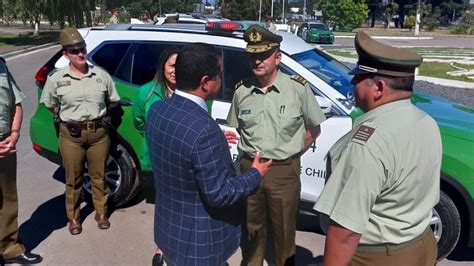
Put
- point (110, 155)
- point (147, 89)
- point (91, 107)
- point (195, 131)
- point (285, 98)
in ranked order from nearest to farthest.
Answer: point (195, 131) → point (285, 98) → point (147, 89) → point (91, 107) → point (110, 155)

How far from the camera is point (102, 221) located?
4.56 m

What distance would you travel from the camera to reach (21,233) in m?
4.40

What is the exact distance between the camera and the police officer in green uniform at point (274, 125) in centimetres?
323

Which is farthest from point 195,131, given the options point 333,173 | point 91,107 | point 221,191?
point 91,107

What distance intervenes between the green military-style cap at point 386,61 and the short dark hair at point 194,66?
675mm

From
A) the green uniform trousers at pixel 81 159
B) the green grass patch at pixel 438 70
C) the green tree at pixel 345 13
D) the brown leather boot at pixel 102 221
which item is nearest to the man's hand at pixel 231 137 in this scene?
the green uniform trousers at pixel 81 159

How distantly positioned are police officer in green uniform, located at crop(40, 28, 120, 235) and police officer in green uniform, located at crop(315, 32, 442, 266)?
2.68 meters

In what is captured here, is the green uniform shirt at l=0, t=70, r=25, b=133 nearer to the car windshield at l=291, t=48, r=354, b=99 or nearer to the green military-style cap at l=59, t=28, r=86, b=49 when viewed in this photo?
the green military-style cap at l=59, t=28, r=86, b=49

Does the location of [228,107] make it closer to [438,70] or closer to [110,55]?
[110,55]

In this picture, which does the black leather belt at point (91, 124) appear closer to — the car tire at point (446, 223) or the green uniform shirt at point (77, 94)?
the green uniform shirt at point (77, 94)

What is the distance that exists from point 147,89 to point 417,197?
232 cm

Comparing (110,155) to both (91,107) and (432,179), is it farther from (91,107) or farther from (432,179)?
(432,179)

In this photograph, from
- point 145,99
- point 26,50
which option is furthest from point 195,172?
point 26,50

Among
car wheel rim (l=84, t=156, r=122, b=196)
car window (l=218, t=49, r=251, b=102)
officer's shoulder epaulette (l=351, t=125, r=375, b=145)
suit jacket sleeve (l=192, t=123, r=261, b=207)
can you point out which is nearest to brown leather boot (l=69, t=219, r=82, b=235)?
car wheel rim (l=84, t=156, r=122, b=196)
